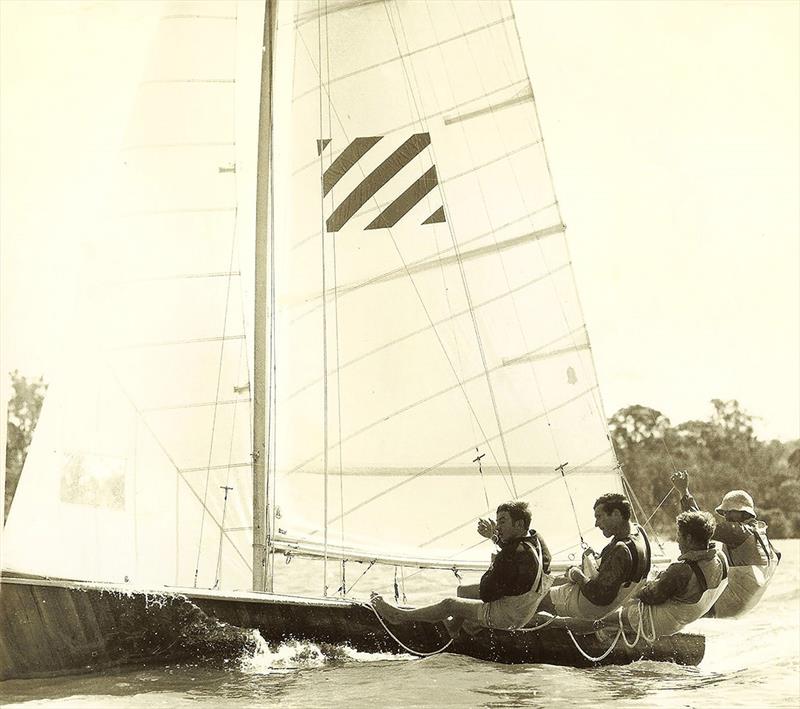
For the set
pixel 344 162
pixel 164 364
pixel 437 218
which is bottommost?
pixel 164 364

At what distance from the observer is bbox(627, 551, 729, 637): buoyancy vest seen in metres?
4.56

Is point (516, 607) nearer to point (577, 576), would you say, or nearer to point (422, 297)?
point (577, 576)

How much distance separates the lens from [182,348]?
18.1 feet

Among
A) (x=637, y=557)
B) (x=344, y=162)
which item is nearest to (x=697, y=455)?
(x=637, y=557)

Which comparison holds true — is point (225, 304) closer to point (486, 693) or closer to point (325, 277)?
point (325, 277)

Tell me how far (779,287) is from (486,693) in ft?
8.54

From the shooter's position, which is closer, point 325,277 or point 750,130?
point 750,130

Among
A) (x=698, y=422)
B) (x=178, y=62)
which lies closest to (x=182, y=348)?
(x=178, y=62)

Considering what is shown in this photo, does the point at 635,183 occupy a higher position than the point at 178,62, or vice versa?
the point at 178,62

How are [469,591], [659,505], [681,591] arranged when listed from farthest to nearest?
[659,505] → [469,591] → [681,591]

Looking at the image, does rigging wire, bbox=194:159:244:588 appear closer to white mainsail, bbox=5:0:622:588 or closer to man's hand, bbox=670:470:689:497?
white mainsail, bbox=5:0:622:588

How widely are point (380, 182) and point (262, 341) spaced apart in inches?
50.4

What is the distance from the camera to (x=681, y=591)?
4.61m

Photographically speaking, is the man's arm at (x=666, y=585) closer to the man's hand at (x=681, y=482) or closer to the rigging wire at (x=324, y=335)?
the man's hand at (x=681, y=482)
